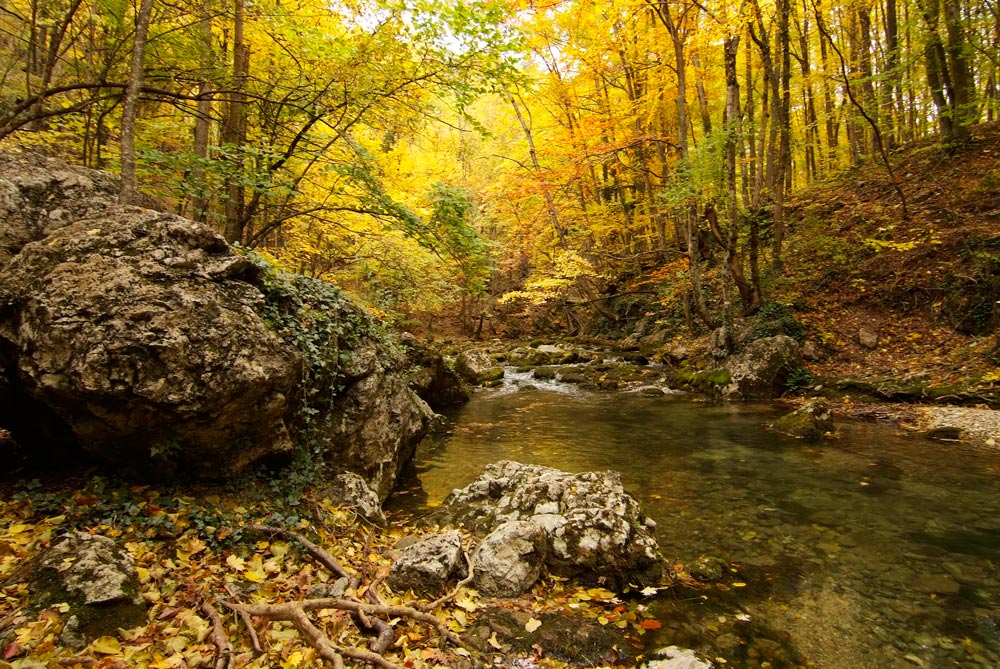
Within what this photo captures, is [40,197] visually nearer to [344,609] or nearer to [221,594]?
[221,594]

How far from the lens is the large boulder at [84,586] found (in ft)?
Answer: 8.76

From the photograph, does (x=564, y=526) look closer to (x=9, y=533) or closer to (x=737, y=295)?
(x=9, y=533)

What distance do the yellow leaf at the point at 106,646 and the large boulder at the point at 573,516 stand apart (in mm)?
3061

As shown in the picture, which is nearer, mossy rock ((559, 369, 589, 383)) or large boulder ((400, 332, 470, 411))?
large boulder ((400, 332, 470, 411))

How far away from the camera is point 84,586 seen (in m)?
2.80

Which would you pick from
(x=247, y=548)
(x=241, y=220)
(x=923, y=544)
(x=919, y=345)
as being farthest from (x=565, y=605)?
(x=919, y=345)

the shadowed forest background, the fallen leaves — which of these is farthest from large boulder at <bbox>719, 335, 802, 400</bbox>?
the fallen leaves

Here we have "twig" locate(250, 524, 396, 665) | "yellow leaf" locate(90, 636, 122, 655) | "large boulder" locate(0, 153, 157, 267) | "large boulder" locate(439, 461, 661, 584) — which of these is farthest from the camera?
"large boulder" locate(0, 153, 157, 267)

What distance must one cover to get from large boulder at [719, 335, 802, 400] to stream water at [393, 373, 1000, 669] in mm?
1609

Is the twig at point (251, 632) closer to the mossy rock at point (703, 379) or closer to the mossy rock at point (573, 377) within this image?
the mossy rock at point (703, 379)

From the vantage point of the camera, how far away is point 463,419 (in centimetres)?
1140

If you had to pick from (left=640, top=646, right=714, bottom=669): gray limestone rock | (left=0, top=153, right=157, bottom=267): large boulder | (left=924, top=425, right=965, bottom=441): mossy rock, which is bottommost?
(left=640, top=646, right=714, bottom=669): gray limestone rock

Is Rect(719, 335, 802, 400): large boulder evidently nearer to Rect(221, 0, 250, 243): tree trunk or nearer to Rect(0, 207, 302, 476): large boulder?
Rect(0, 207, 302, 476): large boulder

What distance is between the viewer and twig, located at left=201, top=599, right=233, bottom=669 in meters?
2.59
